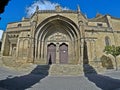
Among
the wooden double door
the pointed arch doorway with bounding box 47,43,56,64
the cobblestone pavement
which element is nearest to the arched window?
the wooden double door

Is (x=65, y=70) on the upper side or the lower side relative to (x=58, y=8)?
lower

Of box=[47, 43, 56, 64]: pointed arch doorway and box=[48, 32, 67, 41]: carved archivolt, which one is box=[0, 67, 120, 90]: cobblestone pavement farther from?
box=[48, 32, 67, 41]: carved archivolt

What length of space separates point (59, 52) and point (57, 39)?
235 cm

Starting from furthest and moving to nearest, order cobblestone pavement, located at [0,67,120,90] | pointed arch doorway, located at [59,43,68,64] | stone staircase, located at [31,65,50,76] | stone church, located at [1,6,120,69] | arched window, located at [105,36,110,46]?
1. arched window, located at [105,36,110,46]
2. pointed arch doorway, located at [59,43,68,64]
3. stone church, located at [1,6,120,69]
4. stone staircase, located at [31,65,50,76]
5. cobblestone pavement, located at [0,67,120,90]

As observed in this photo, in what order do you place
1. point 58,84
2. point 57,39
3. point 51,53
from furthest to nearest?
point 57,39 → point 51,53 → point 58,84

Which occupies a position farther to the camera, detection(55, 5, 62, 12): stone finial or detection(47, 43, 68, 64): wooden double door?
detection(55, 5, 62, 12): stone finial

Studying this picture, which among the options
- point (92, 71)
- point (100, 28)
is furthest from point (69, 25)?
point (92, 71)

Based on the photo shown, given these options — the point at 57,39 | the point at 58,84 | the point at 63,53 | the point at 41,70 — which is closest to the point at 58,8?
the point at 57,39

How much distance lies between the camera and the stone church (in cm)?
2650

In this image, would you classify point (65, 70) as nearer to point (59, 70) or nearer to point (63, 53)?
point (59, 70)

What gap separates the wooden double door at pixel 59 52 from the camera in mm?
28528

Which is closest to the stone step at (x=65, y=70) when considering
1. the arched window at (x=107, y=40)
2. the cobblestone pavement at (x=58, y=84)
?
the cobblestone pavement at (x=58, y=84)

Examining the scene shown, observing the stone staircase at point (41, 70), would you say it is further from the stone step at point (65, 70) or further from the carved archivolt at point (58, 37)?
the carved archivolt at point (58, 37)

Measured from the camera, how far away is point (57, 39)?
29312 millimetres
